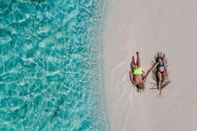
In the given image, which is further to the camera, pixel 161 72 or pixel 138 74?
pixel 138 74

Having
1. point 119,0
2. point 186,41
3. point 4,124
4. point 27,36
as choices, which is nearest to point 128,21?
point 119,0

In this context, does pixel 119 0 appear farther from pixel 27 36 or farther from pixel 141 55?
pixel 27 36

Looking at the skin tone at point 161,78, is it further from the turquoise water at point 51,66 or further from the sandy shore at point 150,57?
the turquoise water at point 51,66

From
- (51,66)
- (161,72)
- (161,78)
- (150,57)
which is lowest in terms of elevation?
(161,78)

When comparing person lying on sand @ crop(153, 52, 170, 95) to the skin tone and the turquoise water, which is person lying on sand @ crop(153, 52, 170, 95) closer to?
the skin tone

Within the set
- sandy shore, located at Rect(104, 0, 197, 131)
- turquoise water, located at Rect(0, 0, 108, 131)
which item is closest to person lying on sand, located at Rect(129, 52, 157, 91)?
sandy shore, located at Rect(104, 0, 197, 131)

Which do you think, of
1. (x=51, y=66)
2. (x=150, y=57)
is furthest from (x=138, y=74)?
(x=51, y=66)

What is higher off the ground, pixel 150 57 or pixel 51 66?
pixel 150 57

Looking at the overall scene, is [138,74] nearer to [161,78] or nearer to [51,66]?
[161,78]
